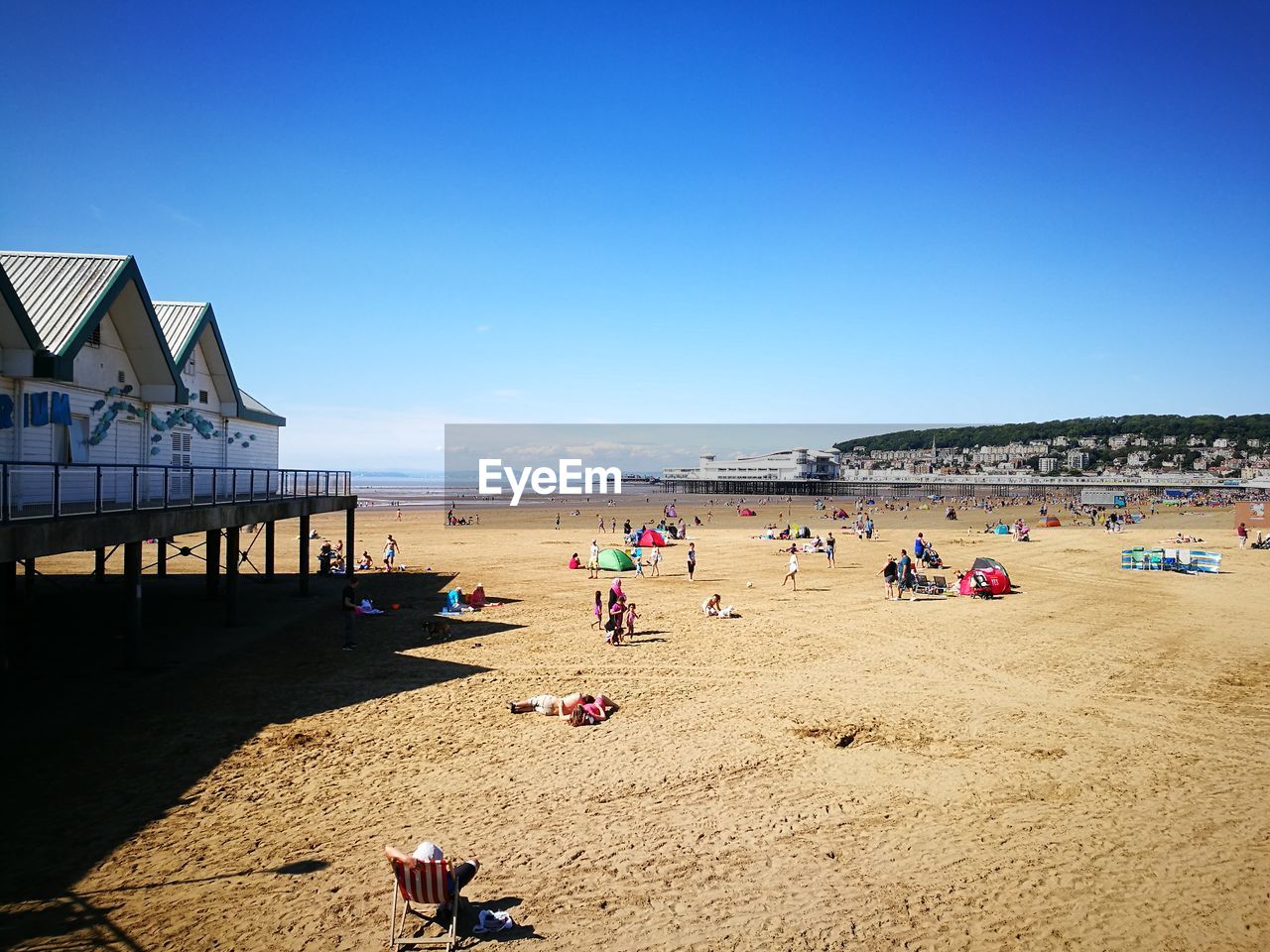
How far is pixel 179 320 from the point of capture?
20.2 m

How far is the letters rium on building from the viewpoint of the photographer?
12758 millimetres

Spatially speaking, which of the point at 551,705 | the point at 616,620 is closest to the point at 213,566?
the point at 616,620

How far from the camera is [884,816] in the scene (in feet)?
28.9

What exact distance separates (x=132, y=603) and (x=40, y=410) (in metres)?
3.63

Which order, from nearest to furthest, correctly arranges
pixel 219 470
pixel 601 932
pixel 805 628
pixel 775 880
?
1. pixel 601 932
2. pixel 775 880
3. pixel 219 470
4. pixel 805 628

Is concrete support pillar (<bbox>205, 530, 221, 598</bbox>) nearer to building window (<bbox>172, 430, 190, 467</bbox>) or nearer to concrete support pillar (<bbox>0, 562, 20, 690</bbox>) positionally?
building window (<bbox>172, 430, 190, 467</bbox>)

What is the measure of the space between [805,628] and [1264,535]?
39201 millimetres

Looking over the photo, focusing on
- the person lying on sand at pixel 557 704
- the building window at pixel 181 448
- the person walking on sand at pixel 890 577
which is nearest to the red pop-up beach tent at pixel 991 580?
the person walking on sand at pixel 890 577

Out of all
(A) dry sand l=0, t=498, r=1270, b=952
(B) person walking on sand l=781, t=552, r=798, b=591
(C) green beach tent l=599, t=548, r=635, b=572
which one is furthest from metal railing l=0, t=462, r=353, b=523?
(B) person walking on sand l=781, t=552, r=798, b=591

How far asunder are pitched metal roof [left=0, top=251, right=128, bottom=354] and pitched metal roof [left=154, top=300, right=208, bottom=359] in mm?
3452

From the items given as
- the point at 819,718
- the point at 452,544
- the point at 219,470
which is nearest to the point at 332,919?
the point at 819,718

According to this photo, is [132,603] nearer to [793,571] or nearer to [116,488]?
[116,488]

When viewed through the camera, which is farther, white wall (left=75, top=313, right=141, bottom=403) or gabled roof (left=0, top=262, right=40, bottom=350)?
white wall (left=75, top=313, right=141, bottom=403)

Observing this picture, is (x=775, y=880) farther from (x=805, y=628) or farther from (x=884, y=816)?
(x=805, y=628)
